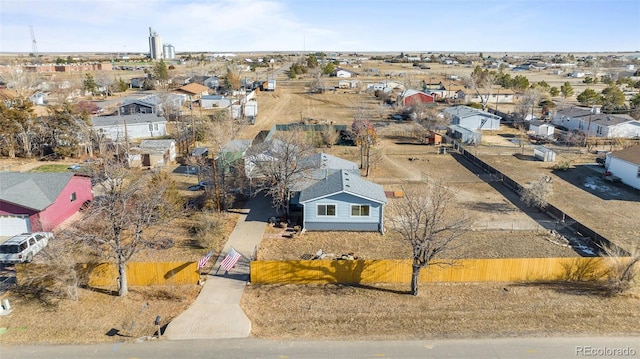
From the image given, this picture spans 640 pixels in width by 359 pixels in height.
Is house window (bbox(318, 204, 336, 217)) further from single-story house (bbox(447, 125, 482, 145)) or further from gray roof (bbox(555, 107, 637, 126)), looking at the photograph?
gray roof (bbox(555, 107, 637, 126))

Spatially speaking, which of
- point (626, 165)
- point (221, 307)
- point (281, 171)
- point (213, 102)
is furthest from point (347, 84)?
point (221, 307)

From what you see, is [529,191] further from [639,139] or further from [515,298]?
[639,139]

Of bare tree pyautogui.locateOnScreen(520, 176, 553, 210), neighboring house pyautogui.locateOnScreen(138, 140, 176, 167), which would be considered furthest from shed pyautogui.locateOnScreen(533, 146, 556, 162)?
neighboring house pyautogui.locateOnScreen(138, 140, 176, 167)

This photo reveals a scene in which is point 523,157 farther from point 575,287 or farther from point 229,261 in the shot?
point 229,261

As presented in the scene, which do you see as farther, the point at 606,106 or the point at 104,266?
the point at 606,106

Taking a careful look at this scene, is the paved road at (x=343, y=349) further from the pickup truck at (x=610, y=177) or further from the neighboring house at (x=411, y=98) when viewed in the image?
the neighboring house at (x=411, y=98)

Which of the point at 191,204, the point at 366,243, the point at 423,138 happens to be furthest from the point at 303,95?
the point at 366,243
